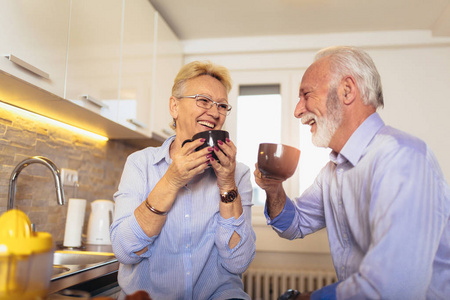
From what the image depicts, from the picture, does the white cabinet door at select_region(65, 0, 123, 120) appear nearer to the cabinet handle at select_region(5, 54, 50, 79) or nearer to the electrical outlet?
the cabinet handle at select_region(5, 54, 50, 79)

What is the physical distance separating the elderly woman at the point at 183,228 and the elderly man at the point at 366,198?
0.18 meters

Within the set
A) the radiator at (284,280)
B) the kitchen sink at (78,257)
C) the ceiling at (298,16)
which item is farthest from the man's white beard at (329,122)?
the radiator at (284,280)

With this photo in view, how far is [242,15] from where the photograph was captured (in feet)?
9.36

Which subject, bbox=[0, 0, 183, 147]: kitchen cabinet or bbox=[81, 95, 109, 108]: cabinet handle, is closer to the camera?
bbox=[0, 0, 183, 147]: kitchen cabinet

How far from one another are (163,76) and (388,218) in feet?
7.45

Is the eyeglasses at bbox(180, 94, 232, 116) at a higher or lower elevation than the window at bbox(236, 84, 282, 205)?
lower

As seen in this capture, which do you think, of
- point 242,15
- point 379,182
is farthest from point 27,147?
point 242,15

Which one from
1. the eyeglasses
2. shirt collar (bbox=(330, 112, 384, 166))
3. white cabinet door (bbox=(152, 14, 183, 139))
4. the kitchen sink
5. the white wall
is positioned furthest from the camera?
the white wall

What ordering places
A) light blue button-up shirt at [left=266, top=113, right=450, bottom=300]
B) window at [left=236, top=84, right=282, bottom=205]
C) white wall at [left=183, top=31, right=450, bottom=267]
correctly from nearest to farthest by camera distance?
light blue button-up shirt at [left=266, top=113, right=450, bottom=300] < white wall at [left=183, top=31, right=450, bottom=267] < window at [left=236, top=84, right=282, bottom=205]

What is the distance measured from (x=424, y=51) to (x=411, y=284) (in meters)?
3.02

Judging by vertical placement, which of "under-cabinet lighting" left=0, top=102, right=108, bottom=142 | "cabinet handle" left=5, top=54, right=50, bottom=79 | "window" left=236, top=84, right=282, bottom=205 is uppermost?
"window" left=236, top=84, right=282, bottom=205

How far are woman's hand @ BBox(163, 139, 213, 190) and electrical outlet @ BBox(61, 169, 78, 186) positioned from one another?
119cm

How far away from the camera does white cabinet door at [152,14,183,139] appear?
2.63 m

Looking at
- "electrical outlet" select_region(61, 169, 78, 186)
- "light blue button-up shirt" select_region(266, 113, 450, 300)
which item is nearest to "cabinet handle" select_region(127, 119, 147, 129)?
"electrical outlet" select_region(61, 169, 78, 186)
